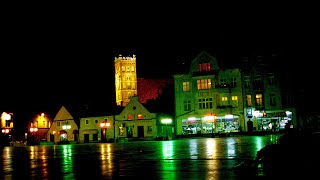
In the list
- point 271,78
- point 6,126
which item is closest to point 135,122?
point 271,78

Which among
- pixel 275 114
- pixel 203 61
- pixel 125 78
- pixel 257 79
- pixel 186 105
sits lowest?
pixel 275 114

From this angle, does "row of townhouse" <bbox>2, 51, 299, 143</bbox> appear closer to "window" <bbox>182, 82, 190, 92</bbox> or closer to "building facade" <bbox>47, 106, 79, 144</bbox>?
"window" <bbox>182, 82, 190, 92</bbox>

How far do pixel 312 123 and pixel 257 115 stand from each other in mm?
8356

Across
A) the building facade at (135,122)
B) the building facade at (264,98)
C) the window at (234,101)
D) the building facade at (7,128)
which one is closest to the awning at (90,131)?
the building facade at (135,122)

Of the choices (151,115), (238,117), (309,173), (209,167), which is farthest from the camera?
(151,115)

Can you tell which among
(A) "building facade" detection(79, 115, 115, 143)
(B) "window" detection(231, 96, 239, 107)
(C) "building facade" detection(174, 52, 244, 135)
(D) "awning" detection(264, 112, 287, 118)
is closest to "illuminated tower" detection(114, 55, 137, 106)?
(A) "building facade" detection(79, 115, 115, 143)

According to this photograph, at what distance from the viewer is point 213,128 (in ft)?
232

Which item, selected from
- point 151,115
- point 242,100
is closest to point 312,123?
point 242,100

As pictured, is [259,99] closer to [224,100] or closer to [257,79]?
[257,79]

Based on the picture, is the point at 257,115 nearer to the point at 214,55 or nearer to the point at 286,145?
the point at 214,55

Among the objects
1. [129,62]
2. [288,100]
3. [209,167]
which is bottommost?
[209,167]

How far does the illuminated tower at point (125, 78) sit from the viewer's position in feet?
374

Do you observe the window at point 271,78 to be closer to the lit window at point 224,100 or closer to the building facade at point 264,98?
the building facade at point 264,98

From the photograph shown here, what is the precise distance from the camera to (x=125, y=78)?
115 meters
